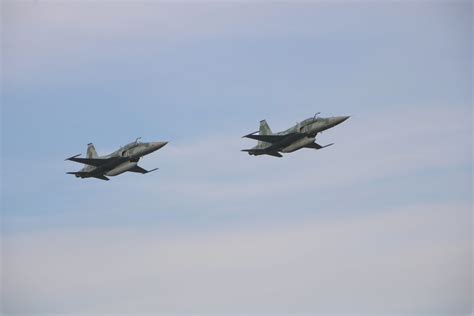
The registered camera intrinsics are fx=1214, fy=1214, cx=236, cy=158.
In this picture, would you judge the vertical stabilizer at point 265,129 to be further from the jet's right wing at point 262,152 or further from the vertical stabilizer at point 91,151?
the vertical stabilizer at point 91,151

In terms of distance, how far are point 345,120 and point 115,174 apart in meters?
24.2

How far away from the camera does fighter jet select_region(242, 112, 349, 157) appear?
392 ft

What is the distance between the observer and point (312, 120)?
4727 inches

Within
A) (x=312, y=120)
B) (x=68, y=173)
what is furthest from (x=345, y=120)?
(x=68, y=173)

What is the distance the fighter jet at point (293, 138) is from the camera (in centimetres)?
11956

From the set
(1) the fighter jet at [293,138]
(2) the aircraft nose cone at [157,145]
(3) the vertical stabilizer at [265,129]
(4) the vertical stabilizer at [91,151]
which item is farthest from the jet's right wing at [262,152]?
(4) the vertical stabilizer at [91,151]

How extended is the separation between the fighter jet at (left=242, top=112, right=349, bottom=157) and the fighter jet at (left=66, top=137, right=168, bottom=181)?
10234 millimetres

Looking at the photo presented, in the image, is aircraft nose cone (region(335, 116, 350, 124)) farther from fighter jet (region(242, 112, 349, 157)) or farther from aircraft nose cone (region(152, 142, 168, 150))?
aircraft nose cone (region(152, 142, 168, 150))

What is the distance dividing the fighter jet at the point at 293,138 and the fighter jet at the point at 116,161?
1023 cm

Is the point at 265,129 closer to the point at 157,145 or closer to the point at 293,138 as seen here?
the point at 293,138

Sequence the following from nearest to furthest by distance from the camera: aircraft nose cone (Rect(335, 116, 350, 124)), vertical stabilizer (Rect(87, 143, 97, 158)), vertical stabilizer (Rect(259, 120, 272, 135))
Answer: aircraft nose cone (Rect(335, 116, 350, 124)) → vertical stabilizer (Rect(259, 120, 272, 135)) → vertical stabilizer (Rect(87, 143, 97, 158))

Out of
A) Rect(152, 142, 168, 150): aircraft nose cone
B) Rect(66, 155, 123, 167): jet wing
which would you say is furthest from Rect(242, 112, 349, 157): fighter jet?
Rect(66, 155, 123, 167): jet wing

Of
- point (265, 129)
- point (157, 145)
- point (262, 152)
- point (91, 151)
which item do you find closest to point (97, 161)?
point (91, 151)

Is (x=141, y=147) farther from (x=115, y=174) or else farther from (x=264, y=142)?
(x=264, y=142)
